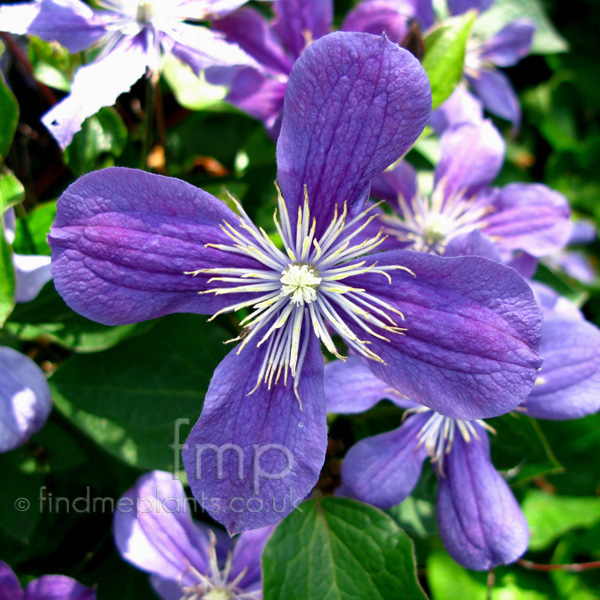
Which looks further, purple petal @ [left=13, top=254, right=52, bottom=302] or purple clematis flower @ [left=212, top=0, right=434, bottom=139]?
purple clematis flower @ [left=212, top=0, right=434, bottom=139]

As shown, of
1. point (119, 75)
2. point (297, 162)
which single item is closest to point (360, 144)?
point (297, 162)

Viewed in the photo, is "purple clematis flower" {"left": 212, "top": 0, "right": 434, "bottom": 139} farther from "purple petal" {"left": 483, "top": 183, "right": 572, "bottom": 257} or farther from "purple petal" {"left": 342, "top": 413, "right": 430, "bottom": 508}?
"purple petal" {"left": 342, "top": 413, "right": 430, "bottom": 508}

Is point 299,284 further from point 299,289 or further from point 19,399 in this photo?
point 19,399

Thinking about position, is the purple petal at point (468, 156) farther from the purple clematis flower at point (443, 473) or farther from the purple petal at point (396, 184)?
the purple clematis flower at point (443, 473)

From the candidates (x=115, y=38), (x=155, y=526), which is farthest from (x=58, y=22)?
(x=155, y=526)

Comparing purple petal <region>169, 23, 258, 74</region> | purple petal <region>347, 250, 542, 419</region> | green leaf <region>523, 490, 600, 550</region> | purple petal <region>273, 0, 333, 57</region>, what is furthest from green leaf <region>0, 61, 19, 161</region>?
green leaf <region>523, 490, 600, 550</region>

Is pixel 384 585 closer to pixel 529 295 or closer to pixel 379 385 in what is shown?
pixel 379 385

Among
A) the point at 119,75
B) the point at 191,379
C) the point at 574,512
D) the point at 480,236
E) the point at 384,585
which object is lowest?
the point at 574,512
